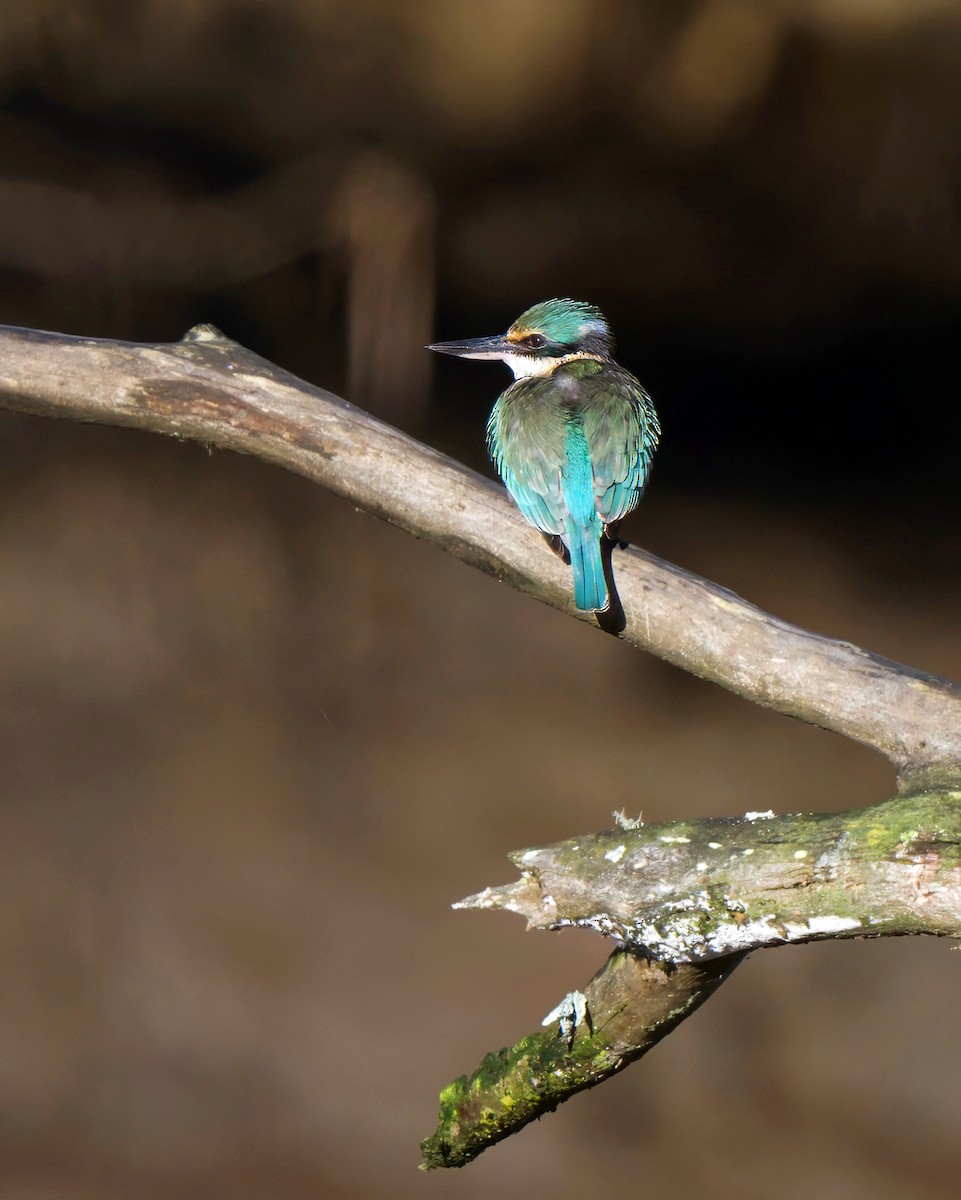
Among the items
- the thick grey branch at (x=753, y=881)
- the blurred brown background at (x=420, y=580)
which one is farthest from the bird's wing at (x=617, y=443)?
the blurred brown background at (x=420, y=580)

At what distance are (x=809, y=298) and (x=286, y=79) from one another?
1.09 m

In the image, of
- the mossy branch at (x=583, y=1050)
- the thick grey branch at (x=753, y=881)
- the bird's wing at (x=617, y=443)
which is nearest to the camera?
the thick grey branch at (x=753, y=881)

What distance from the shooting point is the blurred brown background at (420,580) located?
222cm

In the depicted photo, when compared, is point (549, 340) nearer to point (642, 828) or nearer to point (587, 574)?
point (587, 574)

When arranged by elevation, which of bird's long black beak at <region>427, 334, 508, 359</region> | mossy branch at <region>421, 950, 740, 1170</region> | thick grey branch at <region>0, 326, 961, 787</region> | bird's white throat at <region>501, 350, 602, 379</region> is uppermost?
bird's long black beak at <region>427, 334, 508, 359</region>

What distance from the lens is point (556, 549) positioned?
1.49 m

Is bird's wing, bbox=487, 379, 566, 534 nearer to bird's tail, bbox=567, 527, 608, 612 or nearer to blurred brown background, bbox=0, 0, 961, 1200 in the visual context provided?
bird's tail, bbox=567, 527, 608, 612

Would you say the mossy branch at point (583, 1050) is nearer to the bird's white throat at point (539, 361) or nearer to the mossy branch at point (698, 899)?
the mossy branch at point (698, 899)

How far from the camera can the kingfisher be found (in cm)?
145

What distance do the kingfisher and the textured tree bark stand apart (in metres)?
0.06

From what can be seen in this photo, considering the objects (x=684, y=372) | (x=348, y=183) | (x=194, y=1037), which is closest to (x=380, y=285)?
(x=348, y=183)

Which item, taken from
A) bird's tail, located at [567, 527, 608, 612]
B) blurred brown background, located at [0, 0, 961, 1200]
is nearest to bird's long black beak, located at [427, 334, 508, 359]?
bird's tail, located at [567, 527, 608, 612]

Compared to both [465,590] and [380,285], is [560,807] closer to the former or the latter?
[465,590]

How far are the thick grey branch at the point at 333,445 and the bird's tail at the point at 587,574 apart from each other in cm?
6
